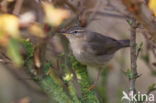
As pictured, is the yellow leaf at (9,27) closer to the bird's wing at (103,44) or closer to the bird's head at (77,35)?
the bird's head at (77,35)

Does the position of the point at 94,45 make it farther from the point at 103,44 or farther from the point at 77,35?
the point at 77,35

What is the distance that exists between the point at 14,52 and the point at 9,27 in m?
0.18

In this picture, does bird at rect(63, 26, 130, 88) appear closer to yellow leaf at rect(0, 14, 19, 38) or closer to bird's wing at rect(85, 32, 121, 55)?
bird's wing at rect(85, 32, 121, 55)

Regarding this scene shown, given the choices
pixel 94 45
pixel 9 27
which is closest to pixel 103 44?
pixel 94 45

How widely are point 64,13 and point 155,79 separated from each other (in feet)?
14.9

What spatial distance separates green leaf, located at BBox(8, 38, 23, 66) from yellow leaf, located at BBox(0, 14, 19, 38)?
5cm

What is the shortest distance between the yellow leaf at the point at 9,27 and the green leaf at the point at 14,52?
0.05 meters

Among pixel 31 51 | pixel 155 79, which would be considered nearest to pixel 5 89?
pixel 155 79

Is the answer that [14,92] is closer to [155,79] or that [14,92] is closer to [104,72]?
[104,72]

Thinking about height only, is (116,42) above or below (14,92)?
above

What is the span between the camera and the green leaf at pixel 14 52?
1162 mm

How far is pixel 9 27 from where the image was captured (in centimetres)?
130

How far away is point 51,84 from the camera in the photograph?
216 centimetres

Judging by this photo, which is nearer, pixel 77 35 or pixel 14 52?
pixel 14 52
